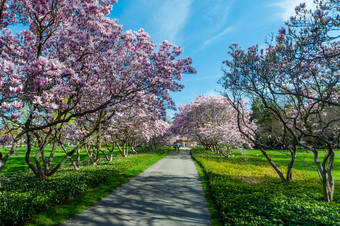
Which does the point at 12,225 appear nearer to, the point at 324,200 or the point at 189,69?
the point at 189,69

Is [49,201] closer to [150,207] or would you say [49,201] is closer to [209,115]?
[150,207]

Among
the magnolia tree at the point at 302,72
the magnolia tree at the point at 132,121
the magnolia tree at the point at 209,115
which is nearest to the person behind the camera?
the magnolia tree at the point at 302,72

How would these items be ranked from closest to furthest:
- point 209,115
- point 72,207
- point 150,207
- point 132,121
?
1. point 72,207
2. point 150,207
3. point 132,121
4. point 209,115

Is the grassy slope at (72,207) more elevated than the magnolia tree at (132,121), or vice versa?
the magnolia tree at (132,121)

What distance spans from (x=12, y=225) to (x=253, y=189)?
902 cm

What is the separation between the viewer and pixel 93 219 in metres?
6.14

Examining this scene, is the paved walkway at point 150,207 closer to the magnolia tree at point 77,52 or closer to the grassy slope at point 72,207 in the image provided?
the grassy slope at point 72,207

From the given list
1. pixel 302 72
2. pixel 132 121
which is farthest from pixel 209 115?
pixel 302 72

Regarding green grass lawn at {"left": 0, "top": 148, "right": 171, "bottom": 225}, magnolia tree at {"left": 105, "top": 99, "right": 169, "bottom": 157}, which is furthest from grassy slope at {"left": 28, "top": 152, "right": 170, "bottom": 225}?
magnolia tree at {"left": 105, "top": 99, "right": 169, "bottom": 157}

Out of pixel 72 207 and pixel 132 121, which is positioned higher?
pixel 132 121

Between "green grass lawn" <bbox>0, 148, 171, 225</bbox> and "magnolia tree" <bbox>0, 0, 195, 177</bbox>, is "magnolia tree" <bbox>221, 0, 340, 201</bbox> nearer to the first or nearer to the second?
"magnolia tree" <bbox>0, 0, 195, 177</bbox>

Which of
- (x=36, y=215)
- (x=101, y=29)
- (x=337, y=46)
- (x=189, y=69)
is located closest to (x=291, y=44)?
(x=337, y=46)

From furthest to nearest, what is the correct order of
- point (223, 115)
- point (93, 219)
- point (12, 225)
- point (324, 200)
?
point (223, 115) < point (324, 200) < point (93, 219) < point (12, 225)

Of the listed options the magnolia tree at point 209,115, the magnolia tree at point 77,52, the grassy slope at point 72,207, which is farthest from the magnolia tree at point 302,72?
the magnolia tree at point 209,115
